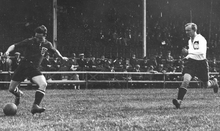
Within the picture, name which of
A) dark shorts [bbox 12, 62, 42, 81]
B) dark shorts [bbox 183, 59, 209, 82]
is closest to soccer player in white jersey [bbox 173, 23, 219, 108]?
dark shorts [bbox 183, 59, 209, 82]

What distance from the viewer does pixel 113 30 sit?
91.8 ft

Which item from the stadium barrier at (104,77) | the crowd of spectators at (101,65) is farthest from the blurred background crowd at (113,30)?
the stadium barrier at (104,77)

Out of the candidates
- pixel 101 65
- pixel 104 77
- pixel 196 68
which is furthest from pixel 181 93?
pixel 104 77

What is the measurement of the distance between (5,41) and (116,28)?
680 cm

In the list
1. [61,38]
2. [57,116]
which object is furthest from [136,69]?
[57,116]

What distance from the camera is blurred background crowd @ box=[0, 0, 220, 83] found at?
79.9 feet

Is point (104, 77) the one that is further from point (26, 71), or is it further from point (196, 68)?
point (26, 71)

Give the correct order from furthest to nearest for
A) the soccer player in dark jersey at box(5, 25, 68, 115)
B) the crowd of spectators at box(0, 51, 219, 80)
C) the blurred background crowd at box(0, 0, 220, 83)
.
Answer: the blurred background crowd at box(0, 0, 220, 83)
the crowd of spectators at box(0, 51, 219, 80)
the soccer player in dark jersey at box(5, 25, 68, 115)

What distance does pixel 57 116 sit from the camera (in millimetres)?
8773

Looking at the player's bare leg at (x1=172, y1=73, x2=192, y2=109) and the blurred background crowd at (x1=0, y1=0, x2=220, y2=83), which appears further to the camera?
the blurred background crowd at (x1=0, y1=0, x2=220, y2=83)

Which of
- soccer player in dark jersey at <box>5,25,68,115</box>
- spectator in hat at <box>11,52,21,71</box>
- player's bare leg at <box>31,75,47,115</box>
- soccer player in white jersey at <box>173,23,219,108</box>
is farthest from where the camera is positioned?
spectator in hat at <box>11,52,21,71</box>

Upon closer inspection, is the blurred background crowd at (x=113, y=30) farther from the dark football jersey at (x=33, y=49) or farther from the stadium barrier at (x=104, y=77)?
the dark football jersey at (x=33, y=49)

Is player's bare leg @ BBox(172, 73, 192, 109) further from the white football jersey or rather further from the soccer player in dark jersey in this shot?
the soccer player in dark jersey

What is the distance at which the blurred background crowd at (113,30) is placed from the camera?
24.3 metres
